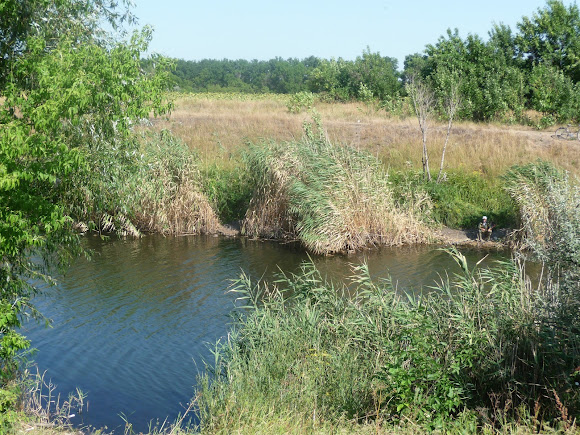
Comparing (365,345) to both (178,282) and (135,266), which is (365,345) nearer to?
(178,282)

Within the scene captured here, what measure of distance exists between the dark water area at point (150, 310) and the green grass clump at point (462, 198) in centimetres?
259

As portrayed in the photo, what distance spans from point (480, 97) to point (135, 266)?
25.5 meters

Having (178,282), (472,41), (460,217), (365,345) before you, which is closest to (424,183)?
(460,217)

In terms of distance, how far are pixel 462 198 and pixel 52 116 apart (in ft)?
63.8

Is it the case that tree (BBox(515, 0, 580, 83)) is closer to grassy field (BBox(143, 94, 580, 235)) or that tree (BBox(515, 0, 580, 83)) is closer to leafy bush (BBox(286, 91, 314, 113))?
grassy field (BBox(143, 94, 580, 235))

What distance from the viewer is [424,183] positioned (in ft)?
81.5

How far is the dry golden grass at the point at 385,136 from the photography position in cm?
2839

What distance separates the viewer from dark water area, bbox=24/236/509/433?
38.1ft

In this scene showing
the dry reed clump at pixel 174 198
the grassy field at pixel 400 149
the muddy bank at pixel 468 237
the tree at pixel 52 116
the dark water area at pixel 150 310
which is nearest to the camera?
the tree at pixel 52 116

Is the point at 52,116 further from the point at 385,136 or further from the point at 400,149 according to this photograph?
the point at 385,136

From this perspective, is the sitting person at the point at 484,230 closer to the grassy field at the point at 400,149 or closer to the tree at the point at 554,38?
the grassy field at the point at 400,149

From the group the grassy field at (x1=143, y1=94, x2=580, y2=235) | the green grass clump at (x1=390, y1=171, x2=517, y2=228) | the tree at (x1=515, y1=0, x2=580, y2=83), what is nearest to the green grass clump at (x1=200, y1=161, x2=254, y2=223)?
the grassy field at (x1=143, y1=94, x2=580, y2=235)

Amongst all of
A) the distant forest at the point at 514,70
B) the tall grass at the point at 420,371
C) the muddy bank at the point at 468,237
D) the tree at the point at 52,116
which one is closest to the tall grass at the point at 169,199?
the muddy bank at the point at 468,237

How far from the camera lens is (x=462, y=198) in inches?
1010
